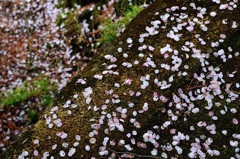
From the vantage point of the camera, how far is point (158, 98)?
2.06m

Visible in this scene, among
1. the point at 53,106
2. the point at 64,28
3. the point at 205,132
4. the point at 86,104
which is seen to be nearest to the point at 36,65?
the point at 64,28

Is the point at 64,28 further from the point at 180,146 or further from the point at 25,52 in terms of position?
the point at 180,146

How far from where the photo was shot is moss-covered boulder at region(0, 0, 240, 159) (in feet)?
6.15

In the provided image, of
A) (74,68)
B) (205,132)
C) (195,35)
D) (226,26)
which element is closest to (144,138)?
(205,132)

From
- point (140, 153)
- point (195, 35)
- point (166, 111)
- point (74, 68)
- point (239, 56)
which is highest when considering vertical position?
point (195, 35)

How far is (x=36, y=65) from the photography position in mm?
5180

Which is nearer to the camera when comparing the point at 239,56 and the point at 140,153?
the point at 140,153

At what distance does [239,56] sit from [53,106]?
2622 millimetres

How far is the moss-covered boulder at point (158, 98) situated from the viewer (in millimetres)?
1875

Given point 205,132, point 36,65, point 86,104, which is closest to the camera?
point 205,132

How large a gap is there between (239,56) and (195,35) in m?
0.65

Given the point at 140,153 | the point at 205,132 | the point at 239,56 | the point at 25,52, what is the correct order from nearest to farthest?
the point at 140,153
the point at 205,132
the point at 239,56
the point at 25,52

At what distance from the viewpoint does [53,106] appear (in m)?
2.20

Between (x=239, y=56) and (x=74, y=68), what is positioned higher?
(x=239, y=56)
